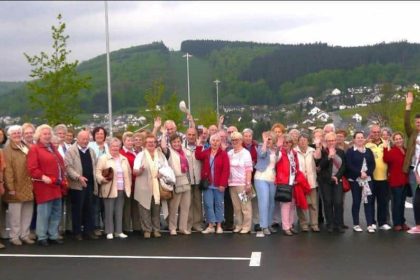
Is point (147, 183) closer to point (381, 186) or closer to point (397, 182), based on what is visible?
point (381, 186)

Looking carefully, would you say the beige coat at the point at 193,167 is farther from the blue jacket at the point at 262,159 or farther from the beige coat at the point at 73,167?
the beige coat at the point at 73,167

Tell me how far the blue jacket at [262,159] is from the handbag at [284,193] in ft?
1.47

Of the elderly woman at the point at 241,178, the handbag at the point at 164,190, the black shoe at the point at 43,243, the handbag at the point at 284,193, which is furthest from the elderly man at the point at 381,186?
the black shoe at the point at 43,243

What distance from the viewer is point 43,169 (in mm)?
8578

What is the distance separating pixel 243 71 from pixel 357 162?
102379mm

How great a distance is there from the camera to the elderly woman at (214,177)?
966 centimetres

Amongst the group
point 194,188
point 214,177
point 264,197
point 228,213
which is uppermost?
point 214,177

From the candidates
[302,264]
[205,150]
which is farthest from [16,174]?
[302,264]

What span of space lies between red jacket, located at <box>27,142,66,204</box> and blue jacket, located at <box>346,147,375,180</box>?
4.98m

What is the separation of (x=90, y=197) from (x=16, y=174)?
51.9 inches

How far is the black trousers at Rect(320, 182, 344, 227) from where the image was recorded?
9.70 metres

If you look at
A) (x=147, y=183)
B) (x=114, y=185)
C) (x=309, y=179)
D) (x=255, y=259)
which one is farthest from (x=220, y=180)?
(x=255, y=259)

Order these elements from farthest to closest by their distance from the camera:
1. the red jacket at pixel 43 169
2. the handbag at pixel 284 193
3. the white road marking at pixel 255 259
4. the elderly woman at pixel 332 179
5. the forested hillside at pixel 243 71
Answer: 1. the forested hillside at pixel 243 71
2. the elderly woman at pixel 332 179
3. the handbag at pixel 284 193
4. the red jacket at pixel 43 169
5. the white road marking at pixel 255 259

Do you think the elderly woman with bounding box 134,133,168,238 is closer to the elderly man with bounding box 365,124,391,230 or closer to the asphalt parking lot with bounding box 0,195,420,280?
the asphalt parking lot with bounding box 0,195,420,280
